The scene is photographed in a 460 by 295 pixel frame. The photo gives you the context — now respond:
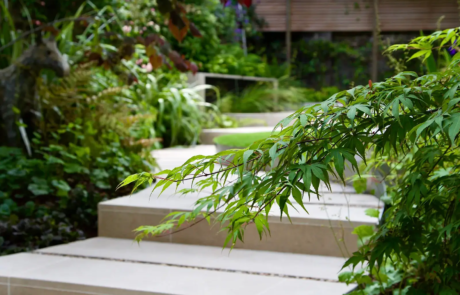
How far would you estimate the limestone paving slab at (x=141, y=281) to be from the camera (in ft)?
6.10

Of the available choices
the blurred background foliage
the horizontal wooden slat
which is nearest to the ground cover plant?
the blurred background foliage

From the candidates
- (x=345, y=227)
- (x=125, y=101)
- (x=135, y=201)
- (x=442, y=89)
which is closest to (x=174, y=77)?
(x=125, y=101)

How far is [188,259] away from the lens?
2.29m

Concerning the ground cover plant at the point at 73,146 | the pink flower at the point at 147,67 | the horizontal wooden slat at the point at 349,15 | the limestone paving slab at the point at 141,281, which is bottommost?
the limestone paving slab at the point at 141,281

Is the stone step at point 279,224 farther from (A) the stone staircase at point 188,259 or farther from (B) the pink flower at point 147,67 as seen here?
(B) the pink flower at point 147,67

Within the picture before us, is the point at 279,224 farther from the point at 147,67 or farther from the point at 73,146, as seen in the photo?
the point at 147,67

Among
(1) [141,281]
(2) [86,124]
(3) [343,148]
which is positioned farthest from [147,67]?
(3) [343,148]

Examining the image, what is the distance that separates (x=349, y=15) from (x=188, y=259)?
8.14 meters

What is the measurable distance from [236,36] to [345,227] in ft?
23.9

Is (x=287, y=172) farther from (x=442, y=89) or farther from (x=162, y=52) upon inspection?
(x=162, y=52)

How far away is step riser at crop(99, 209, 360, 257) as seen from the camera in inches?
92.6

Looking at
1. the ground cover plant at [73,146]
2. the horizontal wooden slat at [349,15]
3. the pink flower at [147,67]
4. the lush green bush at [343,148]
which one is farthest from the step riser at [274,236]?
the horizontal wooden slat at [349,15]

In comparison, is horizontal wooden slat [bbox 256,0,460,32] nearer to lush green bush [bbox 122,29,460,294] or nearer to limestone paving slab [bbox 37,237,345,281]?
limestone paving slab [bbox 37,237,345,281]

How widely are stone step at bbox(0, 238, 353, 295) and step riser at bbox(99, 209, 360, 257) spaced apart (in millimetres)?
53
